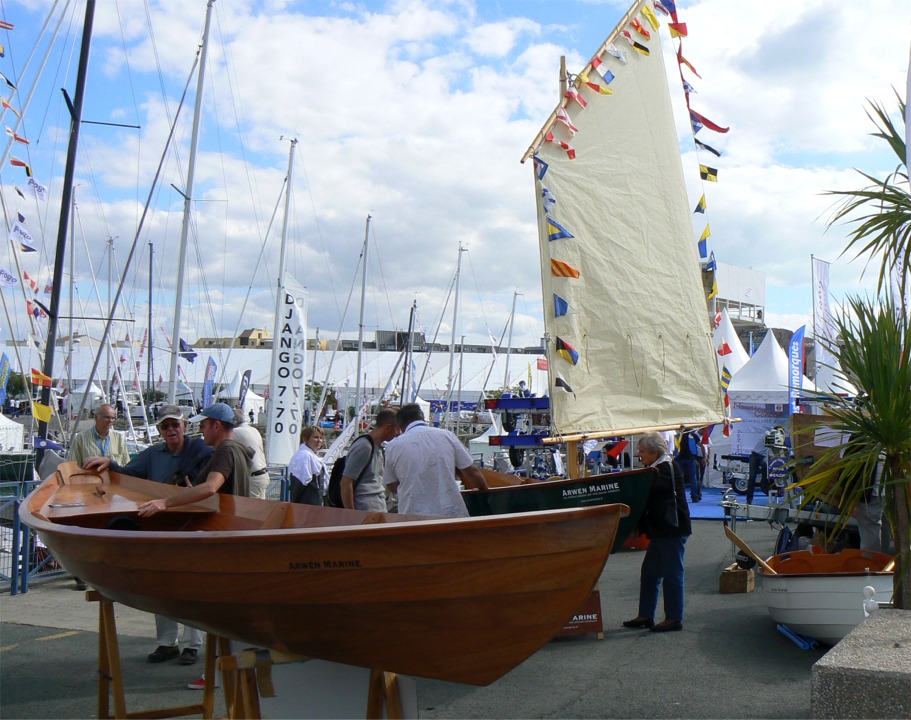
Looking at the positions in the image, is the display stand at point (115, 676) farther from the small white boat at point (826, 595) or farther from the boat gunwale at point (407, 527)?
the small white boat at point (826, 595)

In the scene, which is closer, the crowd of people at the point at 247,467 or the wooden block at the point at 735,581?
the crowd of people at the point at 247,467

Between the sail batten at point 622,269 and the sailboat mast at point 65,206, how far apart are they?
277 inches

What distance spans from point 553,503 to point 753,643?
7.34ft

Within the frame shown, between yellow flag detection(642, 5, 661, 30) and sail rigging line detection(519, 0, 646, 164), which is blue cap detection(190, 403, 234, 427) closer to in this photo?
sail rigging line detection(519, 0, 646, 164)

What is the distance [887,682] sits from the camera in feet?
9.95

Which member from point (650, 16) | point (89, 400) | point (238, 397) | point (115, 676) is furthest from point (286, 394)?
point (89, 400)

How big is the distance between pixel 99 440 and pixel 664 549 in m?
5.15

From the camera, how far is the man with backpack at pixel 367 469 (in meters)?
6.57

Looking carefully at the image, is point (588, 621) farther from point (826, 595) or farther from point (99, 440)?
point (99, 440)

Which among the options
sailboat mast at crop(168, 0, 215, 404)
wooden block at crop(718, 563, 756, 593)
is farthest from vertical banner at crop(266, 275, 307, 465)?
wooden block at crop(718, 563, 756, 593)

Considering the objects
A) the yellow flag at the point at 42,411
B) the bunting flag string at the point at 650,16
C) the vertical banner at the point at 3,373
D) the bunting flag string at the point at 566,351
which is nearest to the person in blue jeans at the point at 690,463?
the bunting flag string at the point at 566,351

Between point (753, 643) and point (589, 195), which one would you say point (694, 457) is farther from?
point (753, 643)

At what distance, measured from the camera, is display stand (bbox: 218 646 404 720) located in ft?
12.6

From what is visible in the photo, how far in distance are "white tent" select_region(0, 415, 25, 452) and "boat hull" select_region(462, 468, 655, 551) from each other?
1777 cm
